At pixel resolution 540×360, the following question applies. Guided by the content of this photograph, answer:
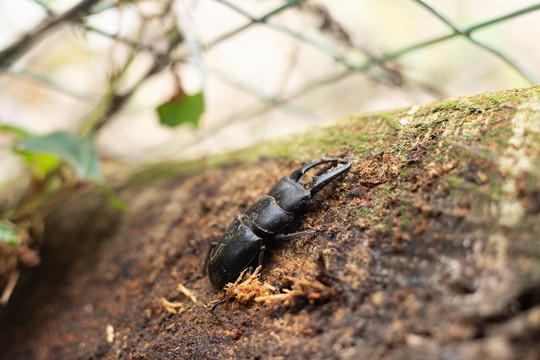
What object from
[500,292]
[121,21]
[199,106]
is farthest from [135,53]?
[500,292]

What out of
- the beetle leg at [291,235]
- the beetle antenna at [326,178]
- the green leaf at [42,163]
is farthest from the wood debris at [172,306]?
the green leaf at [42,163]

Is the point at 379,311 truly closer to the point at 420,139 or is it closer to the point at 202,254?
the point at 420,139

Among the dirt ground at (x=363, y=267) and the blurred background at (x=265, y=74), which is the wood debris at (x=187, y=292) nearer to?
the dirt ground at (x=363, y=267)

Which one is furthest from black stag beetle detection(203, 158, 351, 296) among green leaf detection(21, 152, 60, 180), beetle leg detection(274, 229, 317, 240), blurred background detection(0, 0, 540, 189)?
blurred background detection(0, 0, 540, 189)

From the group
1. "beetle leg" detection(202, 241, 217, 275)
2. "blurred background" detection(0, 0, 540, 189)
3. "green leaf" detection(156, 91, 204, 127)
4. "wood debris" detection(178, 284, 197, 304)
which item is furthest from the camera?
"blurred background" detection(0, 0, 540, 189)

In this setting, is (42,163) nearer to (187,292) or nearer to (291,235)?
(187,292)

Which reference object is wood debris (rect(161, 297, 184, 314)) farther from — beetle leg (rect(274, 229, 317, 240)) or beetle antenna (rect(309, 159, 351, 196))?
beetle antenna (rect(309, 159, 351, 196))
